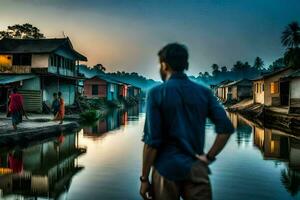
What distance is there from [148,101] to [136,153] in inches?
448

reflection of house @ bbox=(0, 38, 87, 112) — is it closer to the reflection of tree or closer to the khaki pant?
the reflection of tree

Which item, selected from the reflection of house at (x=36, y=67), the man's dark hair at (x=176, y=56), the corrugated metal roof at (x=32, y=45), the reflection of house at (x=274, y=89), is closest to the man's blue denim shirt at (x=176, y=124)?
the man's dark hair at (x=176, y=56)

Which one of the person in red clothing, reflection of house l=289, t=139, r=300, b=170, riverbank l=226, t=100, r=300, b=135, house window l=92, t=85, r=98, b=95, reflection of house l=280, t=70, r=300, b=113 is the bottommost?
reflection of house l=289, t=139, r=300, b=170

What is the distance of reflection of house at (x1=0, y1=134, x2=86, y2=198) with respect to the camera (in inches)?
324

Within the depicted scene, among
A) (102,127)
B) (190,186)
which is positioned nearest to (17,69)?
(102,127)

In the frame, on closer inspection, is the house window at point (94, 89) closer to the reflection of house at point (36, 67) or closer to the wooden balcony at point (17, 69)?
the reflection of house at point (36, 67)

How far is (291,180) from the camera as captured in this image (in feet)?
31.5

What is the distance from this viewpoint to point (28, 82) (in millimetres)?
30094

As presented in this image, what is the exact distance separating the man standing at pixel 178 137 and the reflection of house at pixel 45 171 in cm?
548

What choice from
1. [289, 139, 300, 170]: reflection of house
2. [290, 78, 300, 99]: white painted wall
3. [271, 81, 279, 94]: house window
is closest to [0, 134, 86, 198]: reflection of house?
[289, 139, 300, 170]: reflection of house

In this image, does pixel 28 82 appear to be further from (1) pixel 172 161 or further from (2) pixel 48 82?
(1) pixel 172 161

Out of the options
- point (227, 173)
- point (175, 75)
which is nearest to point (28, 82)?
point (227, 173)

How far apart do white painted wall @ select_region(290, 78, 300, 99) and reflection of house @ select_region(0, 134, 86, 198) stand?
19.1 m

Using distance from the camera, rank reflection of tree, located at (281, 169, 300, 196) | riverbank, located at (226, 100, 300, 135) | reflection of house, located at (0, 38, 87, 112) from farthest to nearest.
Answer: reflection of house, located at (0, 38, 87, 112)
riverbank, located at (226, 100, 300, 135)
reflection of tree, located at (281, 169, 300, 196)
